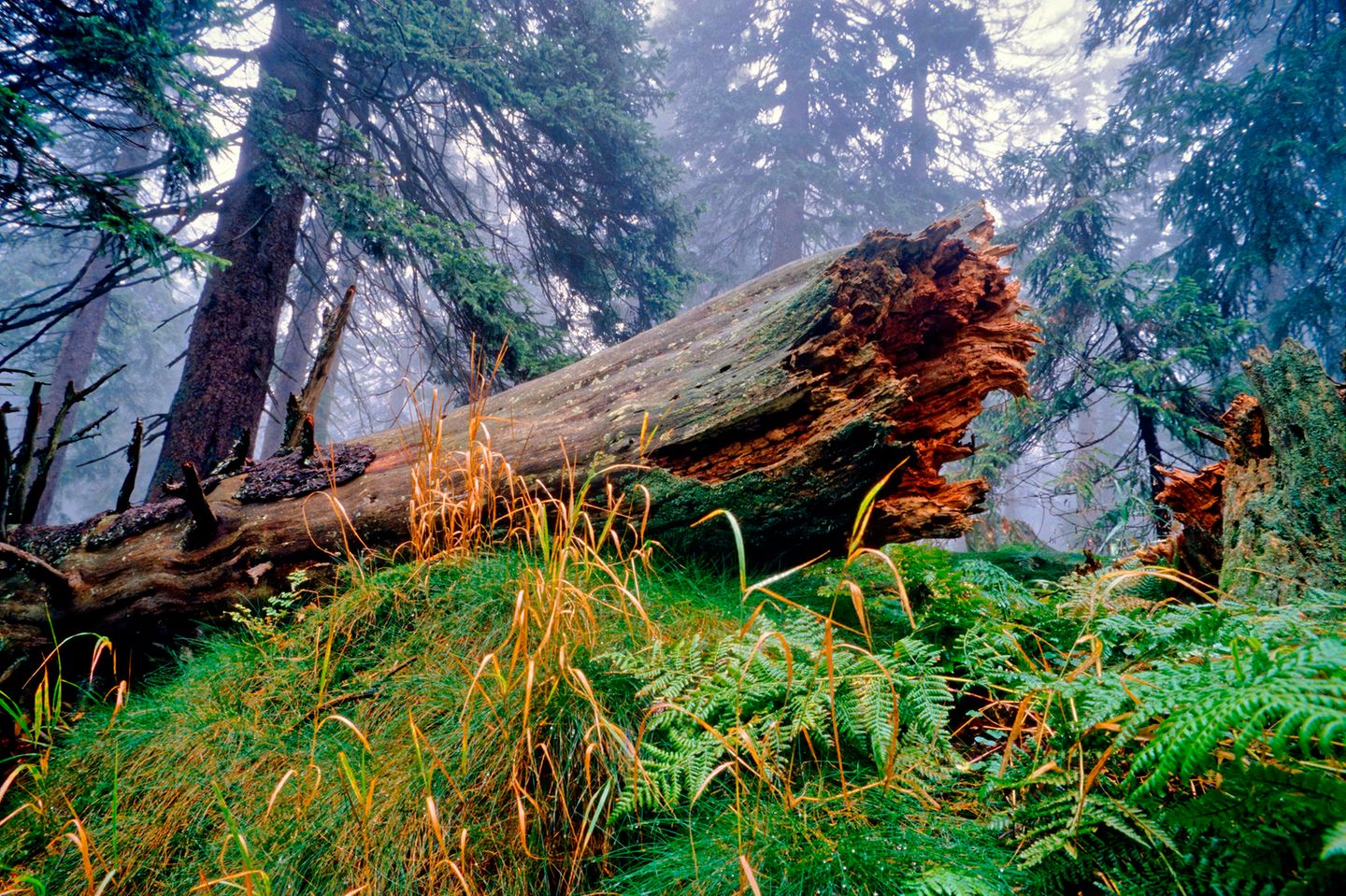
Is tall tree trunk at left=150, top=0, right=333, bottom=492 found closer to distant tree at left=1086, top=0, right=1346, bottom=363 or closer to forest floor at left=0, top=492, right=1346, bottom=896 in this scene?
forest floor at left=0, top=492, right=1346, bottom=896

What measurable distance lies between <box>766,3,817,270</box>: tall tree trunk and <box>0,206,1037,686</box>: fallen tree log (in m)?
10.1

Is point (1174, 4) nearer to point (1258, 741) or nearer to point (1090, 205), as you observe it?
point (1090, 205)

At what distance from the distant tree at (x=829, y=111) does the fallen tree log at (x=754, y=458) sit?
33.8 feet

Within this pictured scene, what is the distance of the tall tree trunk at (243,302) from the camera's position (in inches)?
173

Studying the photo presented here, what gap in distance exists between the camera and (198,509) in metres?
2.64

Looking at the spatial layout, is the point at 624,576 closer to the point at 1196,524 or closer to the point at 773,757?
the point at 773,757

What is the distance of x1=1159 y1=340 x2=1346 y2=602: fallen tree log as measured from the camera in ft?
6.88

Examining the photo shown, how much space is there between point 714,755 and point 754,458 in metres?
1.38

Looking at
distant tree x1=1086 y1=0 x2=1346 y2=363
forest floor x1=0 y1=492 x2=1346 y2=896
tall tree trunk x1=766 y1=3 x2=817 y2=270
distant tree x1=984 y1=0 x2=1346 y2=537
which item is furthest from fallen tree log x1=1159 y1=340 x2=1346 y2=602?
tall tree trunk x1=766 y1=3 x2=817 y2=270

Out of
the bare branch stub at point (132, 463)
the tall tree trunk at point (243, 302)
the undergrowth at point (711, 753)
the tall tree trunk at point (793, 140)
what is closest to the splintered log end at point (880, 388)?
the undergrowth at point (711, 753)

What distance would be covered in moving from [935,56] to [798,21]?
3.50 m

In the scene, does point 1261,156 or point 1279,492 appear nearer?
point 1279,492

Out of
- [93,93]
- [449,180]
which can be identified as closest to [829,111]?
[449,180]

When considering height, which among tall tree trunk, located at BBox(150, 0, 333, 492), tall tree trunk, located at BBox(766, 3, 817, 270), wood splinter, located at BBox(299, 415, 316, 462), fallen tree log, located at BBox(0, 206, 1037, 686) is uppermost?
tall tree trunk, located at BBox(766, 3, 817, 270)
